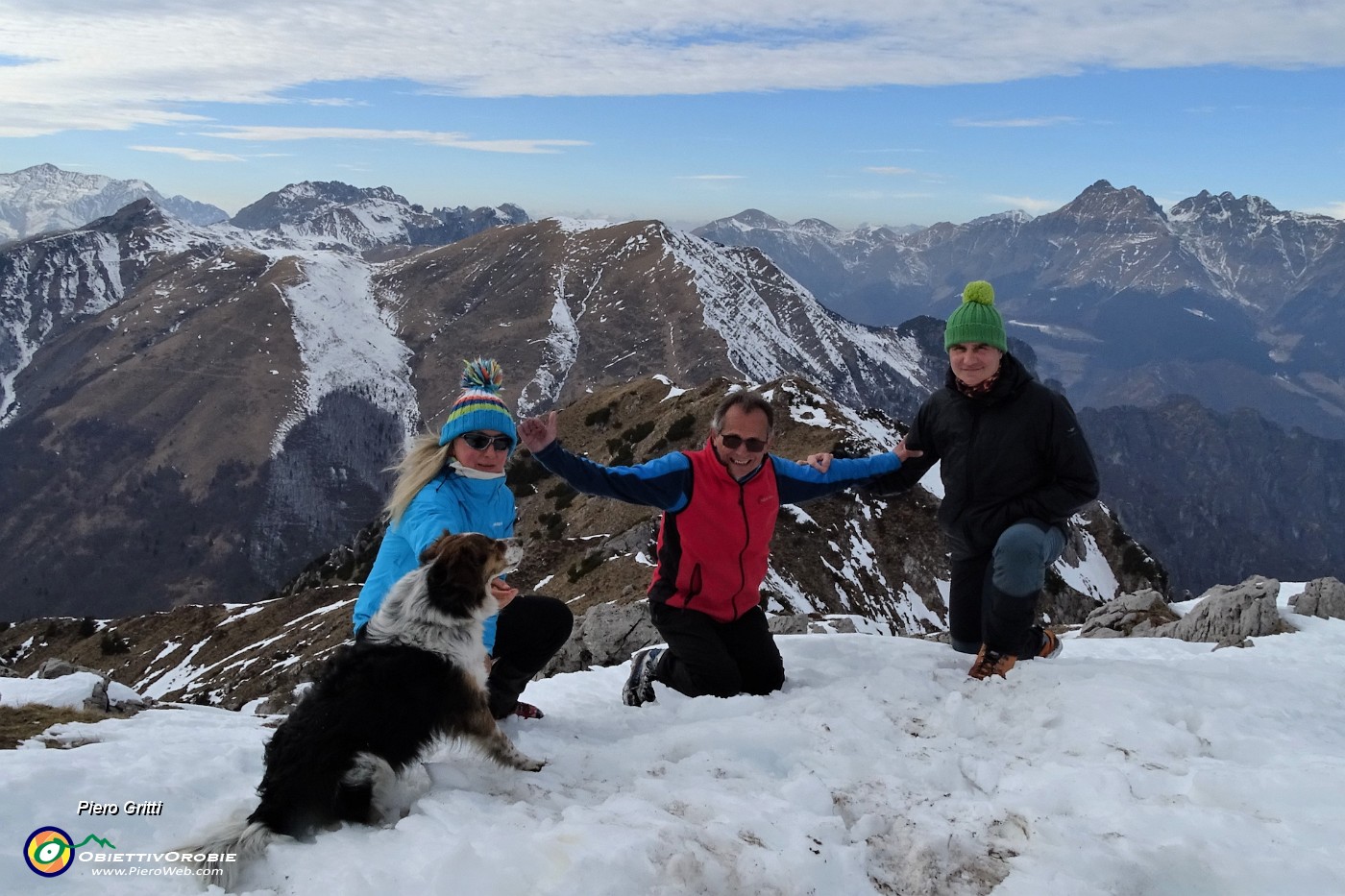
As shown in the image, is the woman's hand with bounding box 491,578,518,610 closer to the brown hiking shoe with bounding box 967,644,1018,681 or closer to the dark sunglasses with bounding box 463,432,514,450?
the dark sunglasses with bounding box 463,432,514,450

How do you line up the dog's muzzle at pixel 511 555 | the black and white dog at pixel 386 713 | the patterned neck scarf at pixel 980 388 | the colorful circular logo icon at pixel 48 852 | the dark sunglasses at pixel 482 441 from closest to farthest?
1. the colorful circular logo icon at pixel 48 852
2. the black and white dog at pixel 386 713
3. the dog's muzzle at pixel 511 555
4. the dark sunglasses at pixel 482 441
5. the patterned neck scarf at pixel 980 388

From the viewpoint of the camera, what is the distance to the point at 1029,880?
4461 mm

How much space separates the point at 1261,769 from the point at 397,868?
5963 millimetres

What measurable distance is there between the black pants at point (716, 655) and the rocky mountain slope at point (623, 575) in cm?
765

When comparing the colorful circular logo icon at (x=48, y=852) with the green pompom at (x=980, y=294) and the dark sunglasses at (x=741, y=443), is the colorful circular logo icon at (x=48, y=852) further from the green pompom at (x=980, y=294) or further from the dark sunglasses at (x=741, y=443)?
the green pompom at (x=980, y=294)

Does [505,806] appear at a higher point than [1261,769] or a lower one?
lower

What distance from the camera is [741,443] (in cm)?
764

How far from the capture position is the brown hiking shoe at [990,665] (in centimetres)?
785

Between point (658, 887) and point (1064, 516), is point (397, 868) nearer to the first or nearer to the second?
point (658, 887)

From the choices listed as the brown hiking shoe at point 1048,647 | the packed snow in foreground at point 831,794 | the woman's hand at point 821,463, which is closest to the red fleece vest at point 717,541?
the woman's hand at point 821,463

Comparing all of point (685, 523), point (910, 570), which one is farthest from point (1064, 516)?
point (910, 570)

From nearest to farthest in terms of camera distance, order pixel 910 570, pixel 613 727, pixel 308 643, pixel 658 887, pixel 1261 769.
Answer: pixel 658 887, pixel 1261 769, pixel 613 727, pixel 910 570, pixel 308 643

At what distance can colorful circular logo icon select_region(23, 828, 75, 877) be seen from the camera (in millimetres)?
4332

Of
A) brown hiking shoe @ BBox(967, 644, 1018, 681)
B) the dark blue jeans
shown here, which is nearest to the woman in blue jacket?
brown hiking shoe @ BBox(967, 644, 1018, 681)
